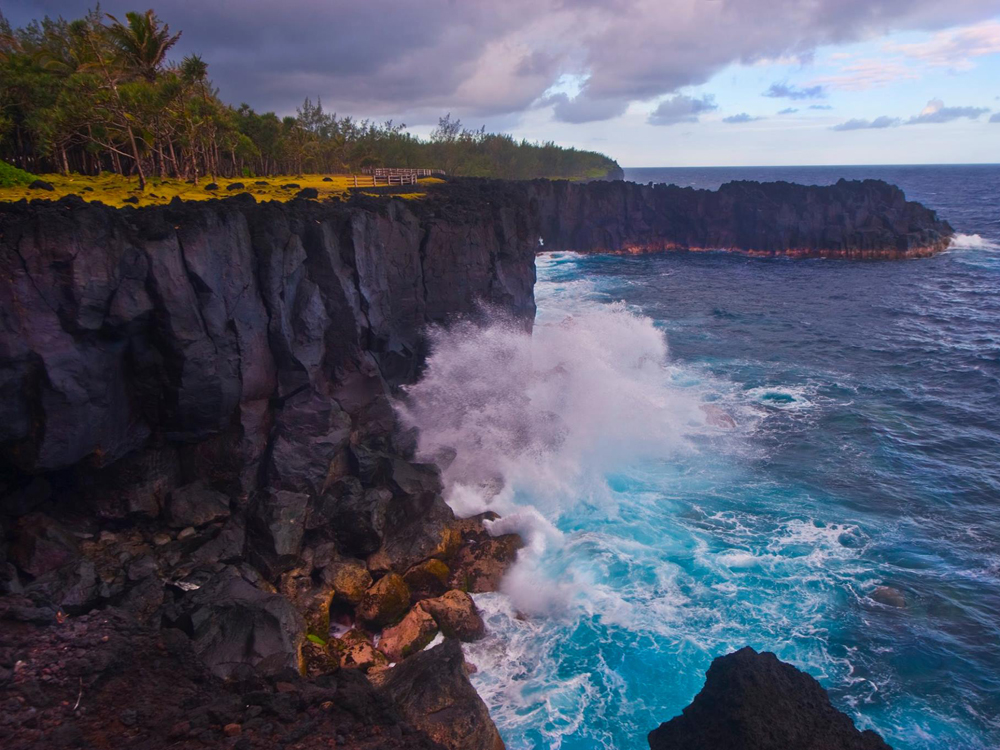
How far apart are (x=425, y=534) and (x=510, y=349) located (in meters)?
14.4

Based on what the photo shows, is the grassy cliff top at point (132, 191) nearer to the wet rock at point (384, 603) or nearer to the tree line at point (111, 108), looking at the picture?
the tree line at point (111, 108)

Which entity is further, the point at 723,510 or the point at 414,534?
the point at 723,510

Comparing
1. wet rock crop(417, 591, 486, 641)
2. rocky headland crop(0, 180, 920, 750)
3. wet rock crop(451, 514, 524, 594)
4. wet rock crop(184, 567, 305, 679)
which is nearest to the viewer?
rocky headland crop(0, 180, 920, 750)

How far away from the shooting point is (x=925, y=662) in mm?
16750

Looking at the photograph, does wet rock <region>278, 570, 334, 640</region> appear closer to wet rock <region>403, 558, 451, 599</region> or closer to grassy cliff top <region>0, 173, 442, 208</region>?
wet rock <region>403, 558, 451, 599</region>

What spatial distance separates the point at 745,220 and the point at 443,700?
90.0 meters

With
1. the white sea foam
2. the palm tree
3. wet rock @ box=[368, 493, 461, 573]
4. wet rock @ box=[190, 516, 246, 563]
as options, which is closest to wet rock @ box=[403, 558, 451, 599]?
wet rock @ box=[368, 493, 461, 573]

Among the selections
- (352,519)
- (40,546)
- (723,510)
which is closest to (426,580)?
(352,519)

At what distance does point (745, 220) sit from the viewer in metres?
90.1

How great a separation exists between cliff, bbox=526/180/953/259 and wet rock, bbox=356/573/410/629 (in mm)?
68592

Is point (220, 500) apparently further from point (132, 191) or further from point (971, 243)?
point (971, 243)

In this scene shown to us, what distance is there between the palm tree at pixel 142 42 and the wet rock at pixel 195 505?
77.5 ft

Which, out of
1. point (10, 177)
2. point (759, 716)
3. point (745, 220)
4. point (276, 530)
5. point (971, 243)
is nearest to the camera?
point (759, 716)

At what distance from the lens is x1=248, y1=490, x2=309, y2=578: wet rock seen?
59.2ft
